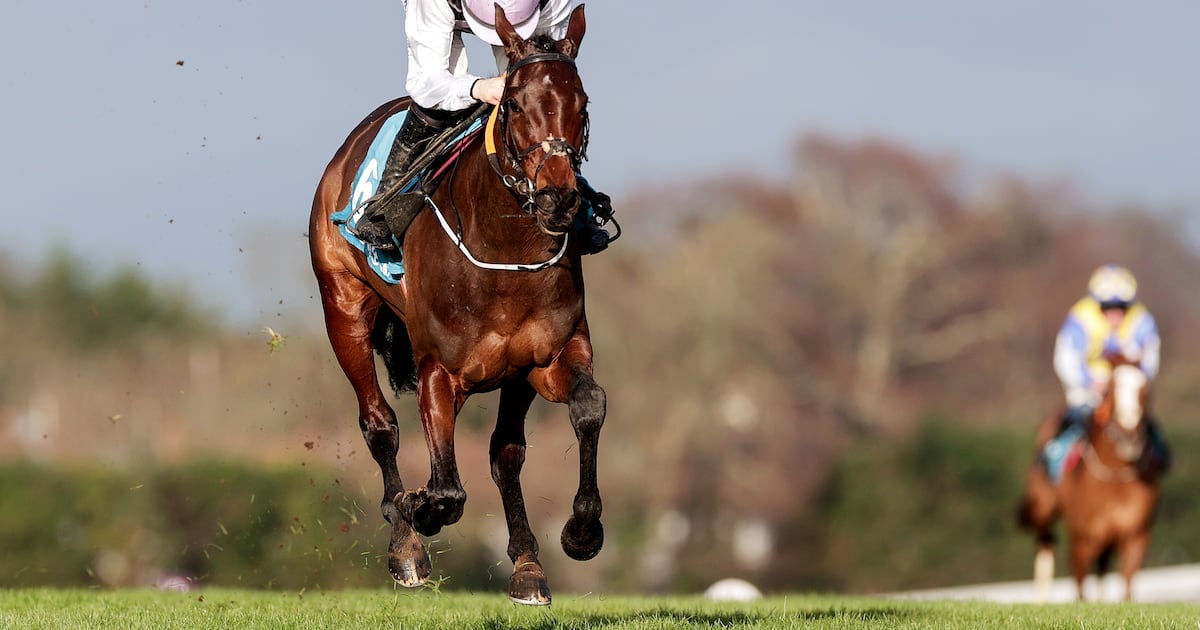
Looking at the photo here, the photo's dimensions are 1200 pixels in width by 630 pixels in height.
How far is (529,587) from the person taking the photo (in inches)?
254

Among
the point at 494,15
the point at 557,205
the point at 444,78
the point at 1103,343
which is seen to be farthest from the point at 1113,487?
the point at 557,205

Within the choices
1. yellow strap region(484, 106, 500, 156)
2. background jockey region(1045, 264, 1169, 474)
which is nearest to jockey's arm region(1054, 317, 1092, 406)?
background jockey region(1045, 264, 1169, 474)

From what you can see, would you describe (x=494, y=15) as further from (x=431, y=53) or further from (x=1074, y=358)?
(x=1074, y=358)

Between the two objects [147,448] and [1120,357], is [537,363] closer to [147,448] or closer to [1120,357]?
[1120,357]

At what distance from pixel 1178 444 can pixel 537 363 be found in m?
23.6

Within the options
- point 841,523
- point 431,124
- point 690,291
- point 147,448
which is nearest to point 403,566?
point 431,124

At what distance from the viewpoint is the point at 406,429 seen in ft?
69.7

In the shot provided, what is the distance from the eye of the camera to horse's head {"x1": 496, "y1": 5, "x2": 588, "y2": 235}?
Answer: 19.1 feet

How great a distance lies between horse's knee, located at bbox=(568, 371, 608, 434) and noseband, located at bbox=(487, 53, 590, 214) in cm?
72

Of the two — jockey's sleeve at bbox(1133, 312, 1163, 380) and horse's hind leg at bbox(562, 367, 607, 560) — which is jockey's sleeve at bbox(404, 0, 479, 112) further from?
jockey's sleeve at bbox(1133, 312, 1163, 380)

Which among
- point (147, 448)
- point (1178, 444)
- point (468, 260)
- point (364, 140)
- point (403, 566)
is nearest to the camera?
point (468, 260)

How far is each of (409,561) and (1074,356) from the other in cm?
813

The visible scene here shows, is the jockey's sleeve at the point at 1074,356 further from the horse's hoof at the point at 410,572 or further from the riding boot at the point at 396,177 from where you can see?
the horse's hoof at the point at 410,572

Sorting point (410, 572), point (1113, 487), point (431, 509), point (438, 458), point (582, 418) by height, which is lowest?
point (1113, 487)
